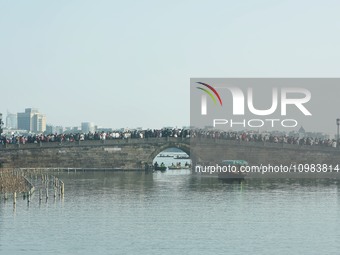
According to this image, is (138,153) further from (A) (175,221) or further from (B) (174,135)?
(A) (175,221)

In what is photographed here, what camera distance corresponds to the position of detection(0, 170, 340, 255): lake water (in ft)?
172

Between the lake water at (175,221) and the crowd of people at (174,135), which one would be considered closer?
the lake water at (175,221)

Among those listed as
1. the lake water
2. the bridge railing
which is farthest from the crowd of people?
the lake water

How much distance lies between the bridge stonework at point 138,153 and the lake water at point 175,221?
23.6m

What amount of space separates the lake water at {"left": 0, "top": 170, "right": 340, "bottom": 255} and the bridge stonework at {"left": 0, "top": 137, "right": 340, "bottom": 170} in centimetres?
2356

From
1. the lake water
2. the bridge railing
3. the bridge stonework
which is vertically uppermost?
the bridge railing

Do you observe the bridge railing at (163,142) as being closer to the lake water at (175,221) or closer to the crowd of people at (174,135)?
the crowd of people at (174,135)

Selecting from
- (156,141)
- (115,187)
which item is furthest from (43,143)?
(115,187)

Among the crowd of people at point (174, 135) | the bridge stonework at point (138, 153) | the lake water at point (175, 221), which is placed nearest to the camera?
the lake water at point (175, 221)

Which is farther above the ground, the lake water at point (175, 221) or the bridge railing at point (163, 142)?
the bridge railing at point (163, 142)

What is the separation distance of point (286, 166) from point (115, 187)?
39.0 m

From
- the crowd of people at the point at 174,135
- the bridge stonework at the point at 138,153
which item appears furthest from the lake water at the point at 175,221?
the crowd of people at the point at 174,135

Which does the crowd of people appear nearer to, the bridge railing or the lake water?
the bridge railing

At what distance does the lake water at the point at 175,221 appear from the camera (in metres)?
52.4
